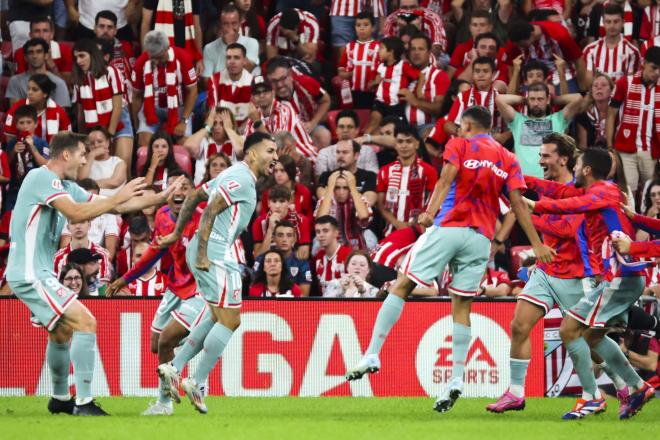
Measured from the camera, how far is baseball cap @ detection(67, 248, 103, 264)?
14234 millimetres

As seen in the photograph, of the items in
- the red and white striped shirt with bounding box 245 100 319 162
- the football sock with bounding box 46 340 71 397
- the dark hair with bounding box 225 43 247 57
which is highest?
the dark hair with bounding box 225 43 247 57

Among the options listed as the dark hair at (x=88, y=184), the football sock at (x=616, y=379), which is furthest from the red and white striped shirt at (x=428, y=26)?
the football sock at (x=616, y=379)

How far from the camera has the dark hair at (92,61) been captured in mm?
17172

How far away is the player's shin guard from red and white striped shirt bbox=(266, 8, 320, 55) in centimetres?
890

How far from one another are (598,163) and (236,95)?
7.48m

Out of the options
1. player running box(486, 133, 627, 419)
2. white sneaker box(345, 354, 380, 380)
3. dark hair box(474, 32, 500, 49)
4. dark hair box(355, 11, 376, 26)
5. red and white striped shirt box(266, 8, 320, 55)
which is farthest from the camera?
red and white striped shirt box(266, 8, 320, 55)

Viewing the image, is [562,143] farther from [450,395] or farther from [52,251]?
[52,251]

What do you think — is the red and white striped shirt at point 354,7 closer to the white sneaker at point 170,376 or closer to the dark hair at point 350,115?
the dark hair at point 350,115

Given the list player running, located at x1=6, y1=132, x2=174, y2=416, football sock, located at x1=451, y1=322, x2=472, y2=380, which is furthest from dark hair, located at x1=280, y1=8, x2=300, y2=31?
football sock, located at x1=451, y1=322, x2=472, y2=380

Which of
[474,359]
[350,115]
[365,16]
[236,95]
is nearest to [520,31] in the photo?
[365,16]

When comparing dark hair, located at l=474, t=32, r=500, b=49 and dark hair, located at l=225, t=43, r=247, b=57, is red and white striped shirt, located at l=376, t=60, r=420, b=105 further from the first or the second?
dark hair, located at l=225, t=43, r=247, b=57

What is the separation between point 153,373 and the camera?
43.8 feet

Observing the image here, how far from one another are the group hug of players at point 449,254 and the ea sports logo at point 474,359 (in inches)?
96.6

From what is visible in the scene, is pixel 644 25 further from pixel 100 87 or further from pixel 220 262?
pixel 220 262
